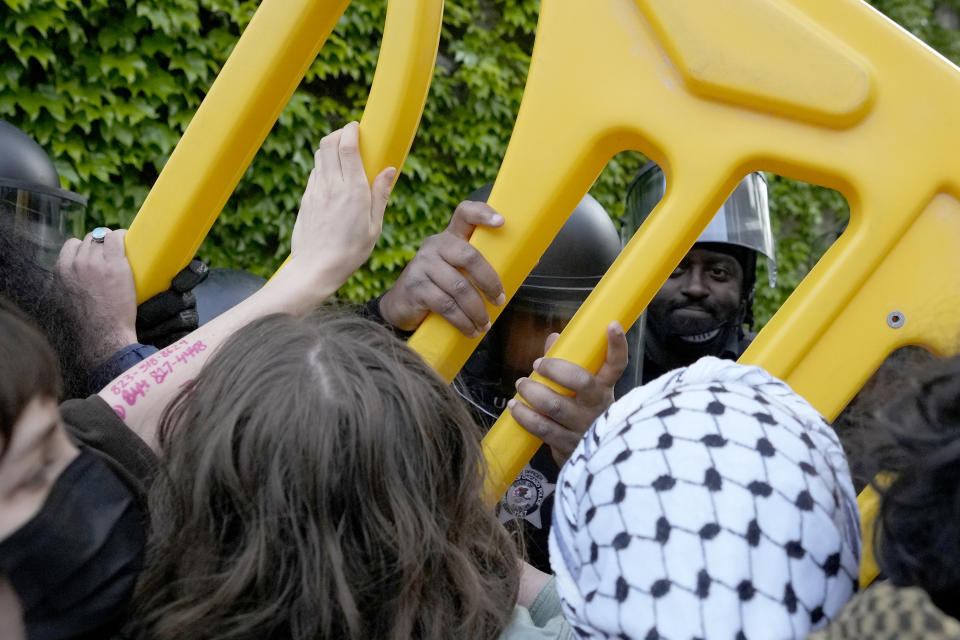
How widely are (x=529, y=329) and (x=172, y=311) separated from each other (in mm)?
806

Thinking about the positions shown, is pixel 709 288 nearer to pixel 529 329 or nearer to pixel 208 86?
pixel 529 329

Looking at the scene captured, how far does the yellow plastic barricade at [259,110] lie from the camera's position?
1042 mm

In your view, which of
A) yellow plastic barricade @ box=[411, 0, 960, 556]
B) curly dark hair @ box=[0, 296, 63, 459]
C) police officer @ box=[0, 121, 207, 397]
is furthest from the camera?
police officer @ box=[0, 121, 207, 397]

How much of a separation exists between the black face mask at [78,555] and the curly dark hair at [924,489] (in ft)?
2.18

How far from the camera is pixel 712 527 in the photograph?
551 mm

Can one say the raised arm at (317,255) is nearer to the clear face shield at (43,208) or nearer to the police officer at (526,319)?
the police officer at (526,319)

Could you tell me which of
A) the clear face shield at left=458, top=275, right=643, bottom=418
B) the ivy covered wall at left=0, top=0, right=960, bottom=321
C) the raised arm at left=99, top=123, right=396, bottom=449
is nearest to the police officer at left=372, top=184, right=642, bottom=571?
the clear face shield at left=458, top=275, right=643, bottom=418

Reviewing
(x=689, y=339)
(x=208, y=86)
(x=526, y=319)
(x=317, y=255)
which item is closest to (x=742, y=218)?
(x=689, y=339)

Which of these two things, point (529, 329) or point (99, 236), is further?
point (529, 329)

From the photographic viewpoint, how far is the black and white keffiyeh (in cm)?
54

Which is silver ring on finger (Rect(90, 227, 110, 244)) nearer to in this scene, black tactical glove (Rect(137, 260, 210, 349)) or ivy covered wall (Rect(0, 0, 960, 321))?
black tactical glove (Rect(137, 260, 210, 349))

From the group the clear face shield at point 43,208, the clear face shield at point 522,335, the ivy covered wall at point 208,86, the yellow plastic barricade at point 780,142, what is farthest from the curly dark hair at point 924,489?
the ivy covered wall at point 208,86

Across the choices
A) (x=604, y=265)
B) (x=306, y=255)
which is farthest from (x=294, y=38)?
(x=604, y=265)

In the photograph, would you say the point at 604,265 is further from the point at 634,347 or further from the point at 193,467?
the point at 193,467
